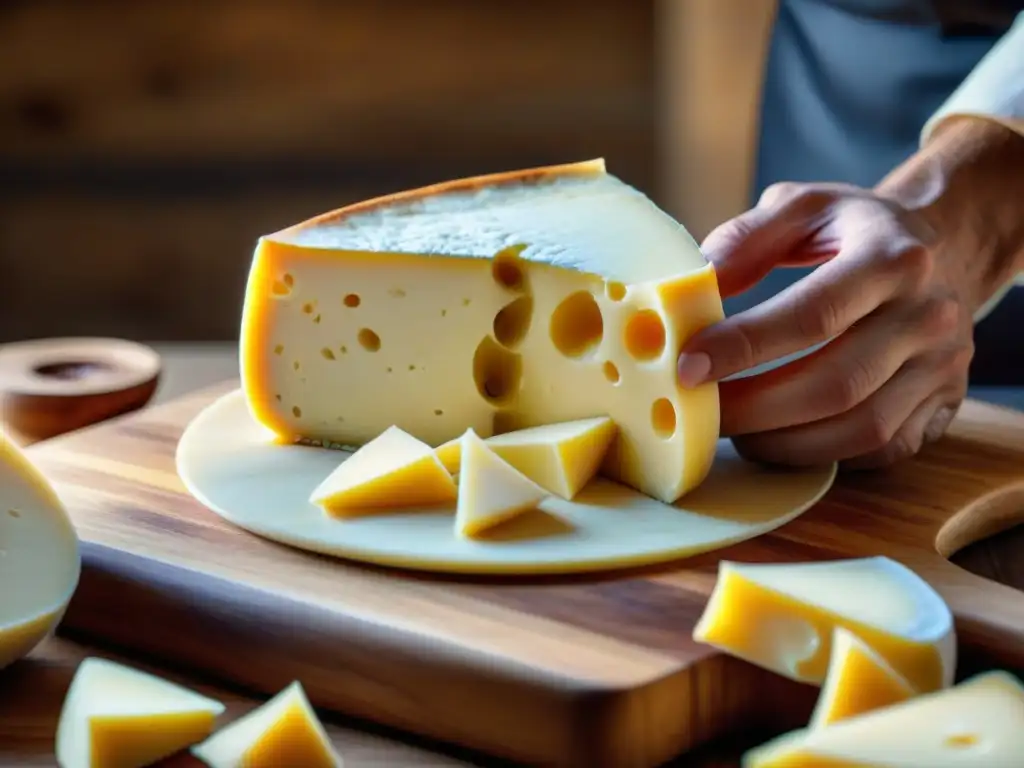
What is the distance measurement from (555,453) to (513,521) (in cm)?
9

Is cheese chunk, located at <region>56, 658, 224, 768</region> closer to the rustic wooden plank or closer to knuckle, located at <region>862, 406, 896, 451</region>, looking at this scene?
knuckle, located at <region>862, 406, 896, 451</region>

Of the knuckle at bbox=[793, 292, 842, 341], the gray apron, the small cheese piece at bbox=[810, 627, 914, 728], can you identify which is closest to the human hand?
the knuckle at bbox=[793, 292, 842, 341]

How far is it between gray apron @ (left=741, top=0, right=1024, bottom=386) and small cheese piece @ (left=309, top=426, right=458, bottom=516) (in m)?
1.07

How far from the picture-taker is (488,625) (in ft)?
3.46

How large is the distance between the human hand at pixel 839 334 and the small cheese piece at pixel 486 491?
0.19 m

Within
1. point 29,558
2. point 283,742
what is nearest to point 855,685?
point 283,742

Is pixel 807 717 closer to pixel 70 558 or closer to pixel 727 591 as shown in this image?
pixel 727 591

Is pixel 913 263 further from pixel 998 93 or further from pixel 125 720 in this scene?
pixel 125 720

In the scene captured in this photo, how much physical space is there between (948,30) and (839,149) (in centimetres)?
25

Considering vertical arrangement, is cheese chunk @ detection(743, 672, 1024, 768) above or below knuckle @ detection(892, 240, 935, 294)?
below

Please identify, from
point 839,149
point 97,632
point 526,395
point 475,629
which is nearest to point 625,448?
point 526,395

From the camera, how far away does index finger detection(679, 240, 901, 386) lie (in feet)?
4.06

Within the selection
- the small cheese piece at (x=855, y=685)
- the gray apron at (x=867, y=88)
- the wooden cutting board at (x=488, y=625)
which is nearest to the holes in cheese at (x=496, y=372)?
the wooden cutting board at (x=488, y=625)

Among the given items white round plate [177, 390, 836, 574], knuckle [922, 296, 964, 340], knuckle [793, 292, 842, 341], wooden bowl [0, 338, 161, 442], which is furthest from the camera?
wooden bowl [0, 338, 161, 442]
